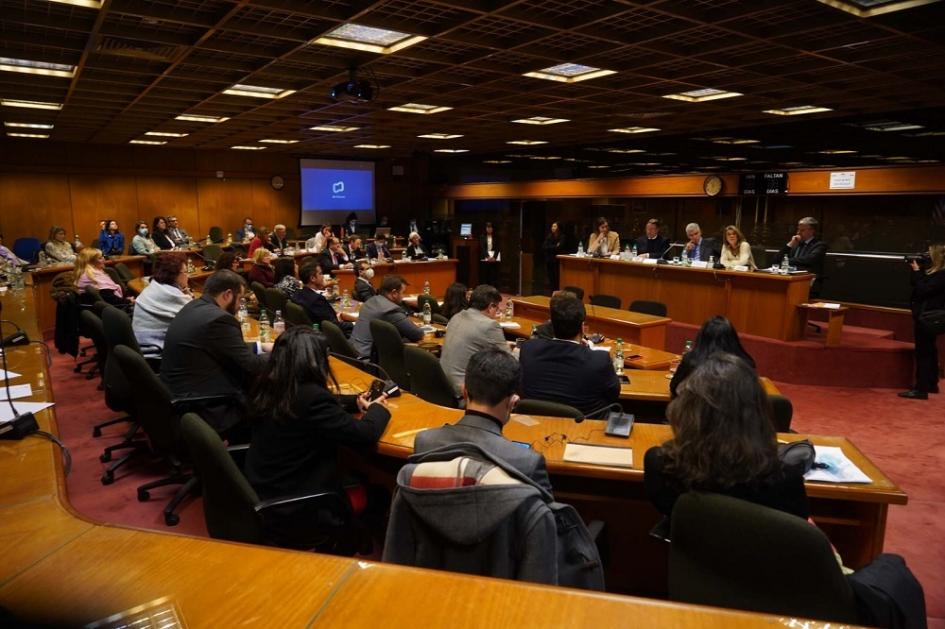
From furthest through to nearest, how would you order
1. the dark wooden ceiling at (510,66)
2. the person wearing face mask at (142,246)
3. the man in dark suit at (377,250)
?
1. the man in dark suit at (377,250)
2. the person wearing face mask at (142,246)
3. the dark wooden ceiling at (510,66)

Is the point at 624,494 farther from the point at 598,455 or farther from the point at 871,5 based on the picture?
the point at 871,5

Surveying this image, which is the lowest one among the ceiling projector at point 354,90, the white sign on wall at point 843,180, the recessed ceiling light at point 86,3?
the white sign on wall at point 843,180

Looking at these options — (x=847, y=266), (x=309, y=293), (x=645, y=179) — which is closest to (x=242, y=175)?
(x=645, y=179)

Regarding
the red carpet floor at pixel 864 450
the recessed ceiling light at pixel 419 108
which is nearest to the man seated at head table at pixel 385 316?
the red carpet floor at pixel 864 450

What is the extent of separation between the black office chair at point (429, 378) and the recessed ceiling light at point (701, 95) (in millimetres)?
4990

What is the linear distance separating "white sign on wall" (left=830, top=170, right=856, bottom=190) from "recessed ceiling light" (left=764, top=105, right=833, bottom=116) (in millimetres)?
2116

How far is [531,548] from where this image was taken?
1477 mm

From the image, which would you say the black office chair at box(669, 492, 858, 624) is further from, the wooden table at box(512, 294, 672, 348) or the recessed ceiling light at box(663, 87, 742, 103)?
the recessed ceiling light at box(663, 87, 742, 103)

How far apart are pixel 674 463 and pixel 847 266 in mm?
8974

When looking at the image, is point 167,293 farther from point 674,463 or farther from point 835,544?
point 835,544

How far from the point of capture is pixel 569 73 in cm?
606

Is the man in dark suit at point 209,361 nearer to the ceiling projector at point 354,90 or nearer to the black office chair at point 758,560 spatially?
the black office chair at point 758,560

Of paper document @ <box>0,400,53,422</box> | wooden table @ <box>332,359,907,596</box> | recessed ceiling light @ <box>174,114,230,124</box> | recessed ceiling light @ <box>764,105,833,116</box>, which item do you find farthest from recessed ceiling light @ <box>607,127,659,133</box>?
paper document @ <box>0,400,53,422</box>

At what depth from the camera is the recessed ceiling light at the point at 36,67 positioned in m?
5.73
